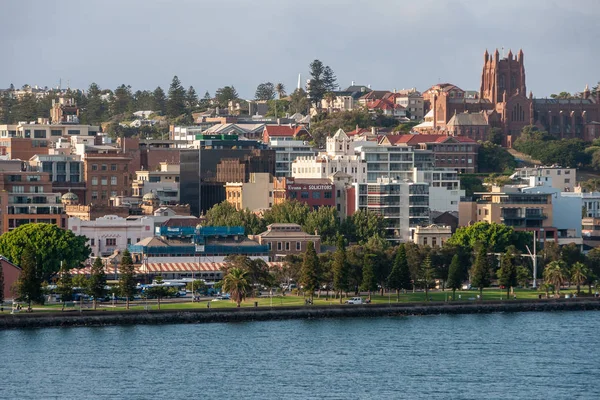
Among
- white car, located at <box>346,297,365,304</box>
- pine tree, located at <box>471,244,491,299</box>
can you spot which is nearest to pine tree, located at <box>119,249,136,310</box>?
white car, located at <box>346,297,365,304</box>

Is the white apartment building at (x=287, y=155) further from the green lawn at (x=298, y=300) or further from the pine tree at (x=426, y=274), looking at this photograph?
the pine tree at (x=426, y=274)

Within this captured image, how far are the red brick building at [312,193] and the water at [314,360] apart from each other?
134 feet

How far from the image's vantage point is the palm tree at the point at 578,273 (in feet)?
434

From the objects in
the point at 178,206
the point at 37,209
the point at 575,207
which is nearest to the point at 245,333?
the point at 37,209

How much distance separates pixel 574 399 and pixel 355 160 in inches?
3353

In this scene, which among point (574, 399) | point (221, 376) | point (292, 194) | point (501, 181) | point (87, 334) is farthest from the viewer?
point (501, 181)

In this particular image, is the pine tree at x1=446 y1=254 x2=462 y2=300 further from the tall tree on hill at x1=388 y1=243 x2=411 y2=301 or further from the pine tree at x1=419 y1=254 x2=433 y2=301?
the tall tree on hill at x1=388 y1=243 x2=411 y2=301

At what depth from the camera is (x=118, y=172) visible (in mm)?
176000

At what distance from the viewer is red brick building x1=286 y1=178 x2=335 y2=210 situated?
522 ft

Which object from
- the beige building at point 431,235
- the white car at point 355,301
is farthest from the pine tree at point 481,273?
the beige building at point 431,235

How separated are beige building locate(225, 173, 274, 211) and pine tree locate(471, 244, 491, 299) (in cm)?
3927

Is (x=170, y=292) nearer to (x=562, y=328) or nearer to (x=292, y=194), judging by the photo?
(x=562, y=328)

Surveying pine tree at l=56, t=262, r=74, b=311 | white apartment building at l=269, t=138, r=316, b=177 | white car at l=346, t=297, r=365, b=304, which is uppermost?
white apartment building at l=269, t=138, r=316, b=177

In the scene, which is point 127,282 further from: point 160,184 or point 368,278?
point 160,184
